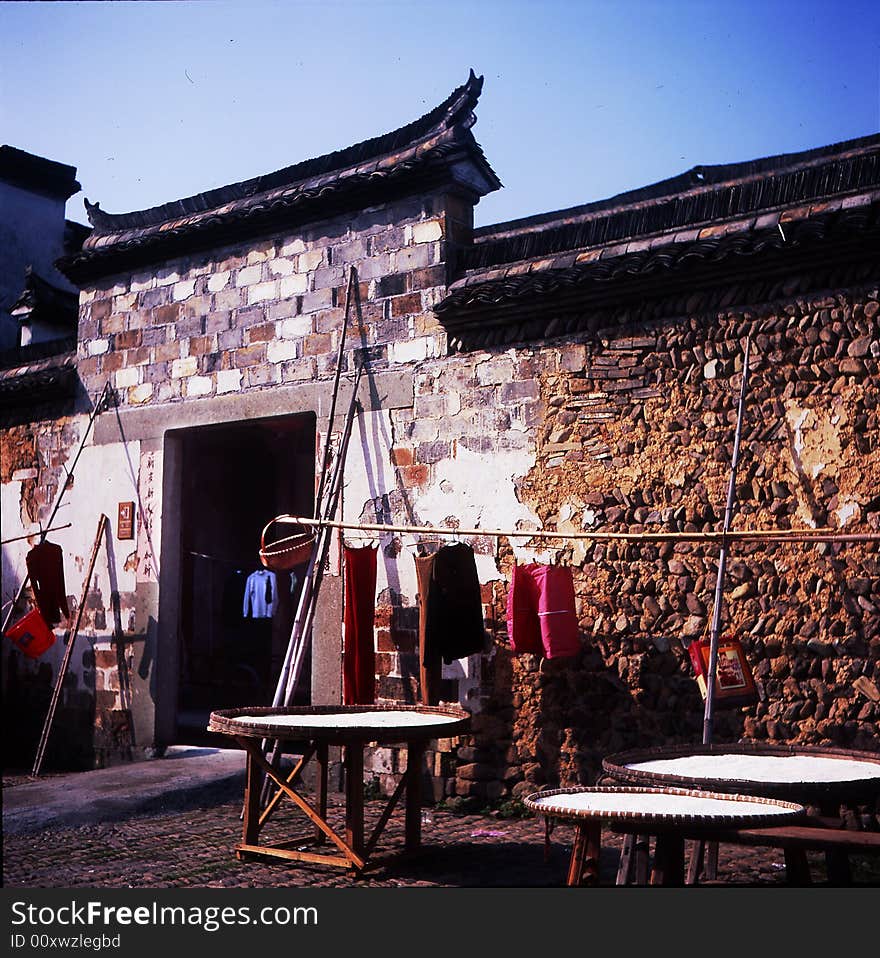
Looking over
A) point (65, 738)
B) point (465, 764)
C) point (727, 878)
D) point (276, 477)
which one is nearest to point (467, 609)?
point (465, 764)

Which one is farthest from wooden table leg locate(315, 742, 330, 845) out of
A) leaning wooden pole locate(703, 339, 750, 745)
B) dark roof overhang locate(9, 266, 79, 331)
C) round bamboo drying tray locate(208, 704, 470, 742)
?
dark roof overhang locate(9, 266, 79, 331)

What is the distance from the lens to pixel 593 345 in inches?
246

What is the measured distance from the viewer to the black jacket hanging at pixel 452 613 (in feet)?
20.2

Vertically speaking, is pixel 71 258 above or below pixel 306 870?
above

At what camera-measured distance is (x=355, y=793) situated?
4.71 m

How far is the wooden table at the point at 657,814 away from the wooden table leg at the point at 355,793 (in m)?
1.39

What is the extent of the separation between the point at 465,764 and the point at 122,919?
3112 mm

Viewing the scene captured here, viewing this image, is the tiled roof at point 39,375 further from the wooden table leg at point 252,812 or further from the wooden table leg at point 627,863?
the wooden table leg at point 627,863

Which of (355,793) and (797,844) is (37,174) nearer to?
(355,793)

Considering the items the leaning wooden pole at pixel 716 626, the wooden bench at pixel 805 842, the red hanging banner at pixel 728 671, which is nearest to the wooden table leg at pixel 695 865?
the wooden bench at pixel 805 842

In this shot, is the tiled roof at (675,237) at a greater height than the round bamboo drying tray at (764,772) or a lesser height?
greater

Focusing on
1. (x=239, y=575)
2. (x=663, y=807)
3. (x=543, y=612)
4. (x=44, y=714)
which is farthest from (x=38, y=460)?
(x=663, y=807)

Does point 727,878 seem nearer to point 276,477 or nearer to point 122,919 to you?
point 122,919

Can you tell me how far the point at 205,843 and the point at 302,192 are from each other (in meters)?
4.10
